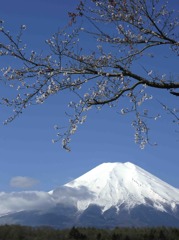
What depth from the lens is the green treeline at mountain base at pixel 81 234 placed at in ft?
52.5

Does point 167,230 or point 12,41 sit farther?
point 167,230

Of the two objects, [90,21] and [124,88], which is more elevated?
[90,21]

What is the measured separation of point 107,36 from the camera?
675 inches

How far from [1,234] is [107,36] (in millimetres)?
7875

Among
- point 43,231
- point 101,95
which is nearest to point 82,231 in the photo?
point 43,231

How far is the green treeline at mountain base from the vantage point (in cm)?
1602

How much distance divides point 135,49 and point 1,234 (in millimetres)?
7999

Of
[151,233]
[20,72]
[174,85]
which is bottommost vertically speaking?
[151,233]

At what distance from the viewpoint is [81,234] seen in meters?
16.1

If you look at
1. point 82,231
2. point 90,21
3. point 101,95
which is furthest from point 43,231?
point 90,21

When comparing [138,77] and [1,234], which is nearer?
[1,234]

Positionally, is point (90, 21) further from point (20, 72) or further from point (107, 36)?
point (20, 72)

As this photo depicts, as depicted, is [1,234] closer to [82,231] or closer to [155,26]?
[82,231]

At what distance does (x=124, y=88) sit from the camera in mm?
17547
